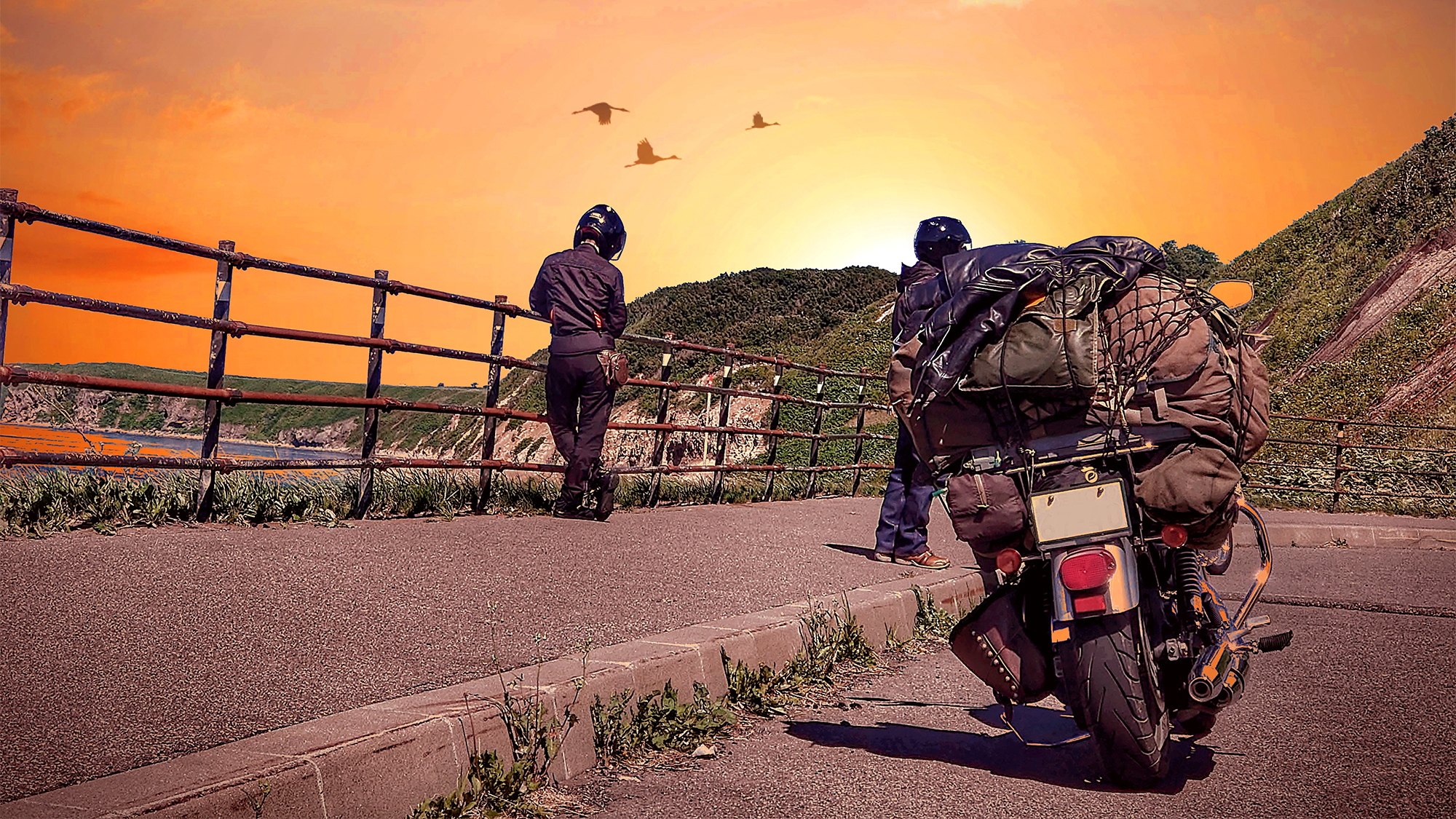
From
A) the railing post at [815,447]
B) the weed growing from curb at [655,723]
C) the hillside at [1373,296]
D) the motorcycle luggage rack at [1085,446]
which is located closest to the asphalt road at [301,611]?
the weed growing from curb at [655,723]

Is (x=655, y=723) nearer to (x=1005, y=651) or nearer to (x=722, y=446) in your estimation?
(x=1005, y=651)

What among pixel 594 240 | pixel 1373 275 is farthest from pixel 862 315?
pixel 594 240

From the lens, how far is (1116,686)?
3.43m

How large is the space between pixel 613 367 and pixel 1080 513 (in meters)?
5.73

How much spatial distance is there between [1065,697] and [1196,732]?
721 millimetres

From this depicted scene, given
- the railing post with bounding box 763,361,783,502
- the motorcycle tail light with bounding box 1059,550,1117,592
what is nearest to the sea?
the motorcycle tail light with bounding box 1059,550,1117,592

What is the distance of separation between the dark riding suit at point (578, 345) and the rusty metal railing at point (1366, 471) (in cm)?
1103

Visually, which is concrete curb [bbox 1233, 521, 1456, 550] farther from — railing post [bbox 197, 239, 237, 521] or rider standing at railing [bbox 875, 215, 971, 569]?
railing post [bbox 197, 239, 237, 521]

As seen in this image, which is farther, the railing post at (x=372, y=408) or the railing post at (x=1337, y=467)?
the railing post at (x=1337, y=467)

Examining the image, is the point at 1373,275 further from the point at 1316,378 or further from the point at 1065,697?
the point at 1065,697

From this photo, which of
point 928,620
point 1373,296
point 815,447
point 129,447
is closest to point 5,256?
point 129,447

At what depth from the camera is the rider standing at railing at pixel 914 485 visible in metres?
7.36

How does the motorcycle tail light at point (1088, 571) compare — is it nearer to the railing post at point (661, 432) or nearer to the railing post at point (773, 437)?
the railing post at point (661, 432)

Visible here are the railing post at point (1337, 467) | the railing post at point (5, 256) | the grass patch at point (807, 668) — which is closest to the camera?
the grass patch at point (807, 668)
